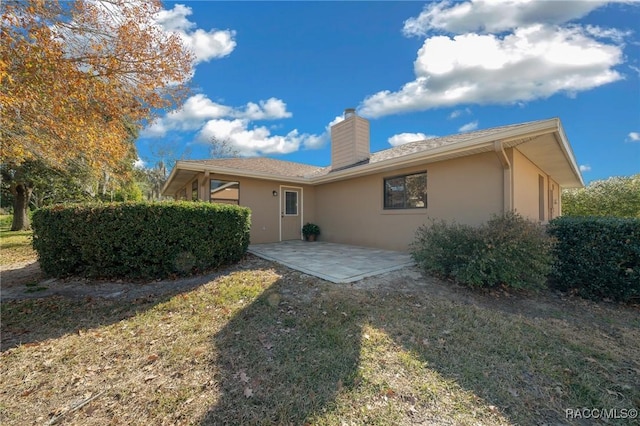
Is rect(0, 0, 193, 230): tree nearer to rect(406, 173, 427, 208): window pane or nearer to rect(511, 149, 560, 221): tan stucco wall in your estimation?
rect(406, 173, 427, 208): window pane

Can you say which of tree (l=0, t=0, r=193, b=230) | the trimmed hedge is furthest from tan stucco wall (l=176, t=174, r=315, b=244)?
the trimmed hedge

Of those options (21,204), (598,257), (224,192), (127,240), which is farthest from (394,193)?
(21,204)

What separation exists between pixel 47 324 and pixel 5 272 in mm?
4808

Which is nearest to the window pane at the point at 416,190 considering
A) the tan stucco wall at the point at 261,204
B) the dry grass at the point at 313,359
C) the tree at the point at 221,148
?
the dry grass at the point at 313,359

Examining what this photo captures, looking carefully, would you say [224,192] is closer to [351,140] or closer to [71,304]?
[351,140]

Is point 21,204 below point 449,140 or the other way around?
below

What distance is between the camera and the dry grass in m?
2.14

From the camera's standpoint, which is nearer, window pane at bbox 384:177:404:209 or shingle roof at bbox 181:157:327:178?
window pane at bbox 384:177:404:209

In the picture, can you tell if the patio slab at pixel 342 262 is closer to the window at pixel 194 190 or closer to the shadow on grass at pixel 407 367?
the shadow on grass at pixel 407 367

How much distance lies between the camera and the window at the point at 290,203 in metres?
10.9

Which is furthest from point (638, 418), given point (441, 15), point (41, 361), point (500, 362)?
point (441, 15)

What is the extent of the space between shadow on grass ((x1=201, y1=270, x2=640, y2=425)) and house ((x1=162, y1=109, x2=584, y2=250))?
142 inches

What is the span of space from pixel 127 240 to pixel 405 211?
6882mm

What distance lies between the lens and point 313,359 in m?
2.75
